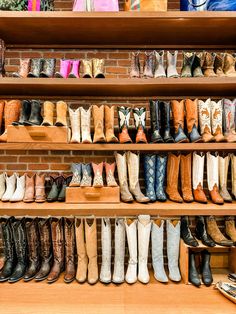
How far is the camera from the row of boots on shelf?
235 centimetres

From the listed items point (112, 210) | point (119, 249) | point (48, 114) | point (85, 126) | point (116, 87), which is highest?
point (116, 87)

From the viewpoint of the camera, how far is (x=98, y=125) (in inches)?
89.5

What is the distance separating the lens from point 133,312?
6.43ft

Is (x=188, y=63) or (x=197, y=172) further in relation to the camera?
(x=197, y=172)

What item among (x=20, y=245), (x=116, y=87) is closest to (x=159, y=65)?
(x=116, y=87)

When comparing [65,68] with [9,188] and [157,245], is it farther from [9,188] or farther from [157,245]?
[157,245]

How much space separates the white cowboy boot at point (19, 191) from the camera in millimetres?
2314

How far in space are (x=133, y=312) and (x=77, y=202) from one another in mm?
896

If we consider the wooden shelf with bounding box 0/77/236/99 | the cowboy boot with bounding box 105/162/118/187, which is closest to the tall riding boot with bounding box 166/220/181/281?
the cowboy boot with bounding box 105/162/118/187

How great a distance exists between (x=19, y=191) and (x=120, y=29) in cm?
161

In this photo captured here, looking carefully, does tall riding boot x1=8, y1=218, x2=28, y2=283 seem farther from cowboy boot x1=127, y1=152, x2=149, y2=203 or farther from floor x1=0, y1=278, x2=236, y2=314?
cowboy boot x1=127, y1=152, x2=149, y2=203

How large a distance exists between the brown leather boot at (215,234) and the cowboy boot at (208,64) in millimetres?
1259

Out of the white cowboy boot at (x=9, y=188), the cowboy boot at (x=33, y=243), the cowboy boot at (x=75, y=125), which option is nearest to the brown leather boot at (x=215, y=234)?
the cowboy boot at (x=75, y=125)

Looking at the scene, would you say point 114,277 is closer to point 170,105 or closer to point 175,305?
point 175,305
